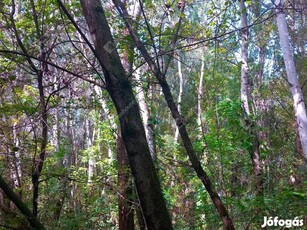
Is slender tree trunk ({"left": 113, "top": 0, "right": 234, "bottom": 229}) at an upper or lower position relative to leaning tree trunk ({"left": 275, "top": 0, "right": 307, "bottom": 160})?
lower

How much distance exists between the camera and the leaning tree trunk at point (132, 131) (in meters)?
2.29

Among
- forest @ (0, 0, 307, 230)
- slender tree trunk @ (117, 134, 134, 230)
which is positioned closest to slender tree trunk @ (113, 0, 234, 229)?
forest @ (0, 0, 307, 230)

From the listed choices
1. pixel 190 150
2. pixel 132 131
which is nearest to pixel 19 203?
pixel 132 131

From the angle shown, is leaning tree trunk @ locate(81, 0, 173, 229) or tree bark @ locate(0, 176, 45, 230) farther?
tree bark @ locate(0, 176, 45, 230)

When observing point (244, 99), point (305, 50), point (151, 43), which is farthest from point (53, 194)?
point (305, 50)

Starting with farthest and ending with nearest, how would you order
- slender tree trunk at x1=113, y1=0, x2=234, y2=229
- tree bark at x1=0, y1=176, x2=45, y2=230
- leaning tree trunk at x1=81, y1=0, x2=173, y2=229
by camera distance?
slender tree trunk at x1=113, y1=0, x2=234, y2=229
tree bark at x1=0, y1=176, x2=45, y2=230
leaning tree trunk at x1=81, y1=0, x2=173, y2=229

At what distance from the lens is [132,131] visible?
7.72 feet

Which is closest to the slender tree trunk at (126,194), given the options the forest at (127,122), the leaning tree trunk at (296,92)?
the forest at (127,122)

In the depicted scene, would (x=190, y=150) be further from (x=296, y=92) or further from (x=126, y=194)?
(x=296, y=92)

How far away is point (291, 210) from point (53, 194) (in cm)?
296

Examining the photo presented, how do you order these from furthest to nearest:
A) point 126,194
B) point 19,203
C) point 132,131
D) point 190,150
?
1. point 126,194
2. point 190,150
3. point 19,203
4. point 132,131

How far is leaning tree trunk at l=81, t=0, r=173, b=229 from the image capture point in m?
2.29

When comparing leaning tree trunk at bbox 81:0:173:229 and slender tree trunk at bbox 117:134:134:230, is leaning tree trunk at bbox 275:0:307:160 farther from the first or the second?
leaning tree trunk at bbox 81:0:173:229

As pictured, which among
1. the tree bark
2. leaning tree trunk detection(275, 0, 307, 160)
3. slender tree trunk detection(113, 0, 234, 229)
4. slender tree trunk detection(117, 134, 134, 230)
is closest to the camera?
the tree bark
